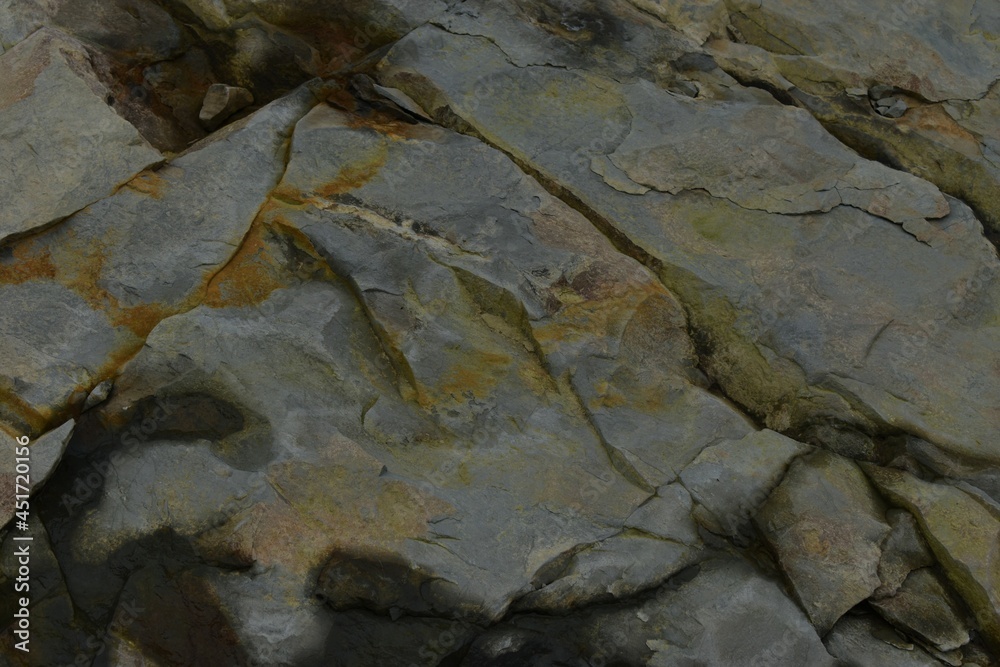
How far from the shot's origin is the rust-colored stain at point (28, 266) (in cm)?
423

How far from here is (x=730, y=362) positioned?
4543mm

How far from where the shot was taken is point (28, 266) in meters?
4.26

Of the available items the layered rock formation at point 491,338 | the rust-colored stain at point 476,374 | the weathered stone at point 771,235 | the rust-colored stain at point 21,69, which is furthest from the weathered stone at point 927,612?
the rust-colored stain at point 21,69

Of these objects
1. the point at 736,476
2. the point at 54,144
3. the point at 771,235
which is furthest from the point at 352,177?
the point at 736,476

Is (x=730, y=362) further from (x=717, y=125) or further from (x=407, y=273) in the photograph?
(x=407, y=273)

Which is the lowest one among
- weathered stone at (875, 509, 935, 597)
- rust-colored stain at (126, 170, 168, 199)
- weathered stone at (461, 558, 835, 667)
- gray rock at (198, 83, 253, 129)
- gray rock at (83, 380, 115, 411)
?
weathered stone at (461, 558, 835, 667)

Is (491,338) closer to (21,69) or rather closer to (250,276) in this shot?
(250,276)

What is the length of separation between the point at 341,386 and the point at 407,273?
0.71 m

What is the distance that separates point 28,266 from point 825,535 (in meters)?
4.26

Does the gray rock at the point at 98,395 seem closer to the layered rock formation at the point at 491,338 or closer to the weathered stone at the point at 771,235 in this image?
the layered rock formation at the point at 491,338

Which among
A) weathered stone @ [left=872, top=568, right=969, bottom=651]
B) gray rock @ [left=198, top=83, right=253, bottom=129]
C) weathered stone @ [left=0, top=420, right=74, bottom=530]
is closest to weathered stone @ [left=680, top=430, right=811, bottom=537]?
weathered stone @ [left=872, top=568, right=969, bottom=651]

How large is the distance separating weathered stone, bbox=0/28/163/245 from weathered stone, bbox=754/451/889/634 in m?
3.82

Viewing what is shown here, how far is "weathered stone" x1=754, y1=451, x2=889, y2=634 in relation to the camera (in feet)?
12.8

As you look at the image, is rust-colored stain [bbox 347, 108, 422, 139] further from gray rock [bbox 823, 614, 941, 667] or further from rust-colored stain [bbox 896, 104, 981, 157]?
gray rock [bbox 823, 614, 941, 667]
